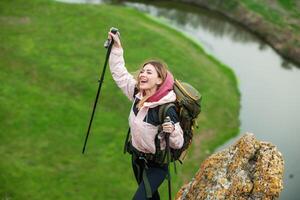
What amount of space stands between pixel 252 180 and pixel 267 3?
47.9 metres

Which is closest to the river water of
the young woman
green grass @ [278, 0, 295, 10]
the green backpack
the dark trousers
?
green grass @ [278, 0, 295, 10]

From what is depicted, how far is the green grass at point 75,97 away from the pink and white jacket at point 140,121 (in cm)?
1452

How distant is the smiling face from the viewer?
33.3 ft

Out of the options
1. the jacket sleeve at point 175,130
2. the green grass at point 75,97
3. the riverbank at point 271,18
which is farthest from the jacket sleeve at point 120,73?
the riverbank at point 271,18

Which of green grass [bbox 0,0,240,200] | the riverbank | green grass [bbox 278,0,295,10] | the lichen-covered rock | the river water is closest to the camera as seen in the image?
the lichen-covered rock

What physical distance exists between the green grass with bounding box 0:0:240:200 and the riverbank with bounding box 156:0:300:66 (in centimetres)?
982

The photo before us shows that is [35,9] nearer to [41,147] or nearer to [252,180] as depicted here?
[41,147]

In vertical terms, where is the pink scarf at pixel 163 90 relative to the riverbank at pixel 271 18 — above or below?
above

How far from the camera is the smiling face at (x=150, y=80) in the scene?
33.3 feet

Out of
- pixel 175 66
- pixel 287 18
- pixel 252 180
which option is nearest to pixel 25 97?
pixel 175 66

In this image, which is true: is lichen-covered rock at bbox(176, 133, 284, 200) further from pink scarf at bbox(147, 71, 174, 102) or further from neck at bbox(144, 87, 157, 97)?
neck at bbox(144, 87, 157, 97)

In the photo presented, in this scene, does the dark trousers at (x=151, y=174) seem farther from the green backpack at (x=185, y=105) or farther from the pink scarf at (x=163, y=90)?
the pink scarf at (x=163, y=90)

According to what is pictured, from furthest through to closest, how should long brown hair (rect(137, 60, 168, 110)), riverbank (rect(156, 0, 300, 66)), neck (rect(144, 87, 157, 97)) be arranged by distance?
riverbank (rect(156, 0, 300, 66)) < neck (rect(144, 87, 157, 97)) < long brown hair (rect(137, 60, 168, 110))

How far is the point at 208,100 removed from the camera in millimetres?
36156
